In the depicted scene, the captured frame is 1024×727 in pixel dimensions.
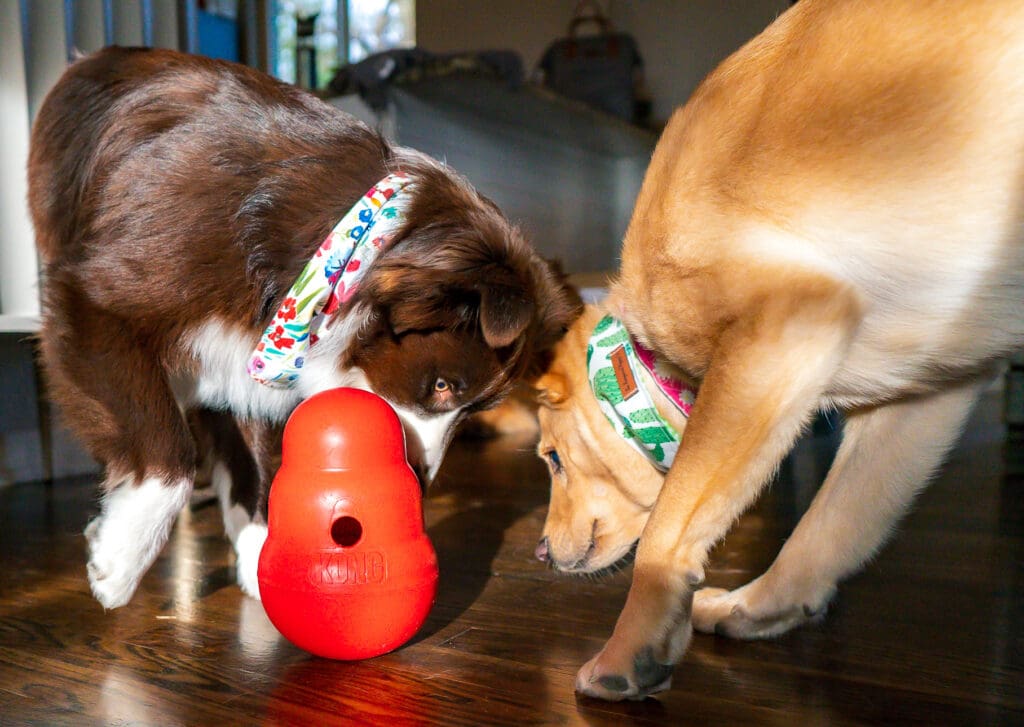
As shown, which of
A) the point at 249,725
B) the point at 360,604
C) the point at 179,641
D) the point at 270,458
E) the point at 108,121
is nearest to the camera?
the point at 249,725

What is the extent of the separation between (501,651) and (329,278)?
702mm

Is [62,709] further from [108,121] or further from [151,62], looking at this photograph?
[151,62]

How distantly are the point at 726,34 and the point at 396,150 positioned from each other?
540 centimetres

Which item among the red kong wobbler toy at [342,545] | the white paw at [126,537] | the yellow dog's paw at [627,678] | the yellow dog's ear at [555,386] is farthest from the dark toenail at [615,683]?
the white paw at [126,537]

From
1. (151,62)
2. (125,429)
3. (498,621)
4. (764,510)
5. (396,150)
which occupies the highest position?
(151,62)

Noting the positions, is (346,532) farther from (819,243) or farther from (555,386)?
(819,243)

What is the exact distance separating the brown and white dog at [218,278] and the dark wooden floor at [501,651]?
19 centimetres

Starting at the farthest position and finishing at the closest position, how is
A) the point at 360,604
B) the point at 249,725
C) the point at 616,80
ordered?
the point at 616,80
the point at 360,604
the point at 249,725

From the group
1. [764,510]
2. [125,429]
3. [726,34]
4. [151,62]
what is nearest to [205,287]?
[125,429]

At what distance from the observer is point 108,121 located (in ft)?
5.71

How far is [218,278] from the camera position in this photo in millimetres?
1594

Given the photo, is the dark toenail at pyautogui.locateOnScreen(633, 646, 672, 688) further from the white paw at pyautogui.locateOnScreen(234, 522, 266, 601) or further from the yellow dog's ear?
the white paw at pyautogui.locateOnScreen(234, 522, 266, 601)

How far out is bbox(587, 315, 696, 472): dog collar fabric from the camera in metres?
1.66

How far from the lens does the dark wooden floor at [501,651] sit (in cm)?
120
